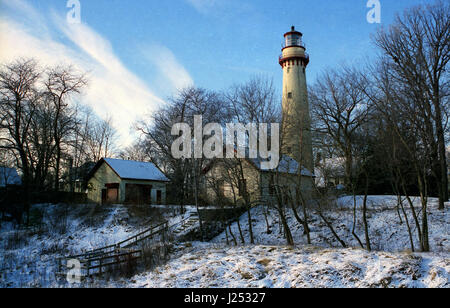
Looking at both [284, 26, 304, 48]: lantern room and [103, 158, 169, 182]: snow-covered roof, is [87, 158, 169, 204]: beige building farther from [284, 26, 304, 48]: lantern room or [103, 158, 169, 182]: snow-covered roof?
[284, 26, 304, 48]: lantern room

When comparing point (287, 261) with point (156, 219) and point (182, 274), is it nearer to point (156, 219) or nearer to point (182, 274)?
point (182, 274)

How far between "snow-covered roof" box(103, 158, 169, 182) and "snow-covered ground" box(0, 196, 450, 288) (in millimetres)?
3946

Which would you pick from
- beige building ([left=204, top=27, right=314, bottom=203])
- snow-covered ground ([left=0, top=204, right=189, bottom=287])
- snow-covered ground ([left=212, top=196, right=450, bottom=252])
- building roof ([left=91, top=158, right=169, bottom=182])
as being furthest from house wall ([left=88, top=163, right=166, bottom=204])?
snow-covered ground ([left=212, top=196, right=450, bottom=252])

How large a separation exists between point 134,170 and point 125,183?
6.36ft

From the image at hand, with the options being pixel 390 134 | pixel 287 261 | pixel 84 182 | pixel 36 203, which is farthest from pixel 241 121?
pixel 84 182

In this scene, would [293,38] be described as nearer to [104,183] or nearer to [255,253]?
[104,183]

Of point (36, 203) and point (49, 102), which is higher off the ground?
point (49, 102)

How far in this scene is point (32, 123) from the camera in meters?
25.3

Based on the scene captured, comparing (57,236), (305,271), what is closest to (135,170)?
(57,236)

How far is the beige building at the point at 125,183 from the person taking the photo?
26.0 metres

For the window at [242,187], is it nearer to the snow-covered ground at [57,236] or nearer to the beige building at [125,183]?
the snow-covered ground at [57,236]
